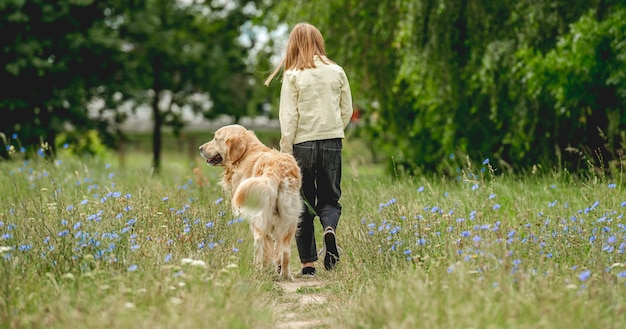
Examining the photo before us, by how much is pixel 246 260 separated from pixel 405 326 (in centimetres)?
223

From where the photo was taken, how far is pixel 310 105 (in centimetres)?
650

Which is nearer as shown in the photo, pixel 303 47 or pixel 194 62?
pixel 303 47

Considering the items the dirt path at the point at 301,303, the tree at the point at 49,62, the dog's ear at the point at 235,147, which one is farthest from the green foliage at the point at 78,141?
the dirt path at the point at 301,303

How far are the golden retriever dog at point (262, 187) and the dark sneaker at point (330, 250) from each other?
1.00ft

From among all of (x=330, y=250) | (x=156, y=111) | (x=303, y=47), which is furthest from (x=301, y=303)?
(x=156, y=111)

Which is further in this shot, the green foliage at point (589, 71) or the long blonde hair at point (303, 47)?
the green foliage at point (589, 71)

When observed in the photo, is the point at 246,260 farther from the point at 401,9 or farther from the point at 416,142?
the point at 416,142

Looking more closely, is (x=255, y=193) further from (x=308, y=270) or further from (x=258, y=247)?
(x=308, y=270)

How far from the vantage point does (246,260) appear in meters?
5.82

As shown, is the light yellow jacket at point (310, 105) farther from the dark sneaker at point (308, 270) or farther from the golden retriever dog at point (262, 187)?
the dark sneaker at point (308, 270)

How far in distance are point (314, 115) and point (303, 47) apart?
58cm

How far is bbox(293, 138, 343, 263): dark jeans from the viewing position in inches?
259

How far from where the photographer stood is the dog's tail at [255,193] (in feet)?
→ 19.5

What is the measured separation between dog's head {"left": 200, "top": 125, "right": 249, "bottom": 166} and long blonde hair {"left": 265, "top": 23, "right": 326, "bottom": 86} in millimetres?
527
